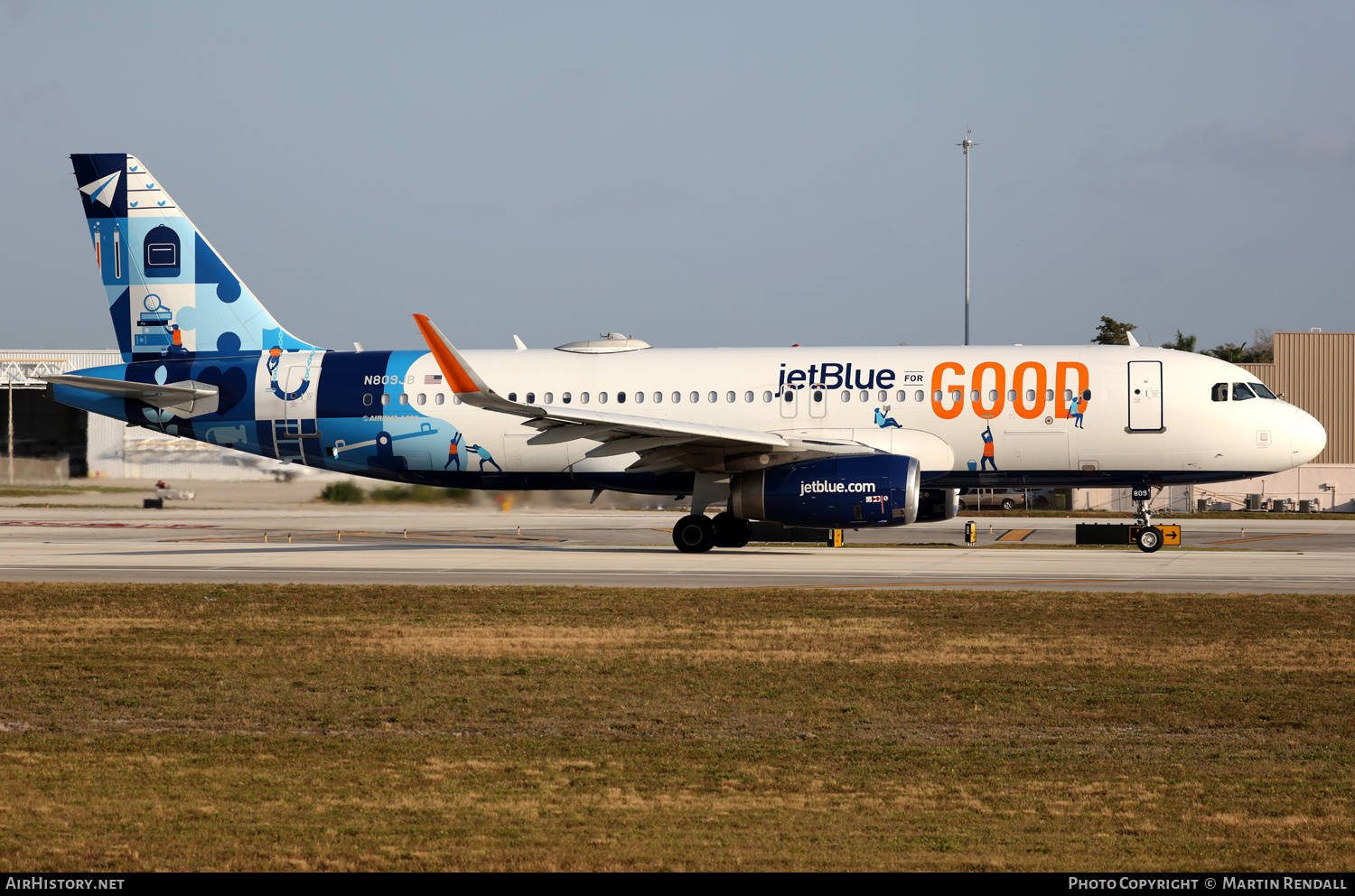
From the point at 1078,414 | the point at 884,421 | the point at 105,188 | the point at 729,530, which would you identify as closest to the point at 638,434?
the point at 729,530

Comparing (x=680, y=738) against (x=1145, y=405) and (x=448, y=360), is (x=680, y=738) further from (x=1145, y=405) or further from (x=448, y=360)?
(x=1145, y=405)

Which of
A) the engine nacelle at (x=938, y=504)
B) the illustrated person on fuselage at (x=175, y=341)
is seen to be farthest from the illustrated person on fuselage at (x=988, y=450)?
the illustrated person on fuselage at (x=175, y=341)

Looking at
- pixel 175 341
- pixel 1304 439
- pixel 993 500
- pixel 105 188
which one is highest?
pixel 105 188

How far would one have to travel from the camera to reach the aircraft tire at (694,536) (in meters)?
27.2

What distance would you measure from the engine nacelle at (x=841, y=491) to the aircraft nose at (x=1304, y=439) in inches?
325

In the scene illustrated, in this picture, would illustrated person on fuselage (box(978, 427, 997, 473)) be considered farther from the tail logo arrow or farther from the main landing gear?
the tail logo arrow

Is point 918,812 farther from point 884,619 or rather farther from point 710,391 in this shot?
point 710,391

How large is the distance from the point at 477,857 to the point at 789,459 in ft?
Result: 63.8

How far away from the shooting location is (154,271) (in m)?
28.9

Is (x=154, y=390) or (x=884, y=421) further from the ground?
(x=154, y=390)

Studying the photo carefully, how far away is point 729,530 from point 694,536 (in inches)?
39.6

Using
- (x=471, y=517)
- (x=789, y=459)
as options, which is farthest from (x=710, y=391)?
(x=471, y=517)

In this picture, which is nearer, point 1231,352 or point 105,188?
point 105,188

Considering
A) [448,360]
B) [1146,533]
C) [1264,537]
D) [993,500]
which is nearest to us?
[448,360]
